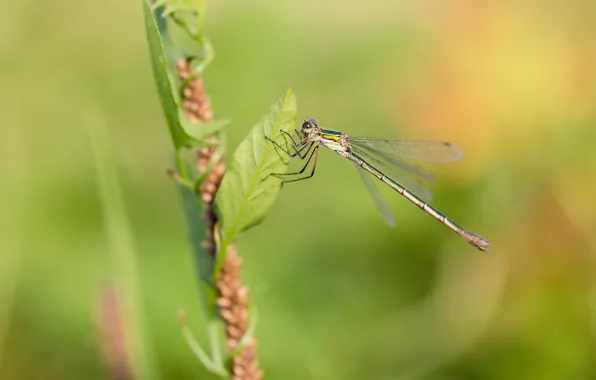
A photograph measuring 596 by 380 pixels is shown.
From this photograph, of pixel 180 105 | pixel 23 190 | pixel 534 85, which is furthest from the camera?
pixel 534 85

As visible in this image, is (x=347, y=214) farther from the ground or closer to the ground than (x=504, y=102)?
closer to the ground

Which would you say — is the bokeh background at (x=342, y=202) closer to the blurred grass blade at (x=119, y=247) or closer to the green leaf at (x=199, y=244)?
the blurred grass blade at (x=119, y=247)

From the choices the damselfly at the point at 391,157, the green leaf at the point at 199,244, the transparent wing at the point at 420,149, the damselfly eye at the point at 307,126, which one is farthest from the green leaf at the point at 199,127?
the transparent wing at the point at 420,149

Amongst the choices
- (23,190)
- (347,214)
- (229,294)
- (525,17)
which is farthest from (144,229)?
(525,17)

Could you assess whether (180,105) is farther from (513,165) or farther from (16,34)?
(16,34)

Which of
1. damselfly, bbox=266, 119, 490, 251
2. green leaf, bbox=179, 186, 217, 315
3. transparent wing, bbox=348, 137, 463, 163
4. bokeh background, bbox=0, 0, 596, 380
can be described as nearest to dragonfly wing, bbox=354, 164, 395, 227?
damselfly, bbox=266, 119, 490, 251

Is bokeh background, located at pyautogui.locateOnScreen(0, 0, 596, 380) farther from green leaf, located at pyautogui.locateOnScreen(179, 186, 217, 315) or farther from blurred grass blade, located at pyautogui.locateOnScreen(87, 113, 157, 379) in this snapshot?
green leaf, located at pyautogui.locateOnScreen(179, 186, 217, 315)

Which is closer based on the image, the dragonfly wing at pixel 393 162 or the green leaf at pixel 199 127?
the green leaf at pixel 199 127

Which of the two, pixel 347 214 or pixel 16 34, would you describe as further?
pixel 16 34
